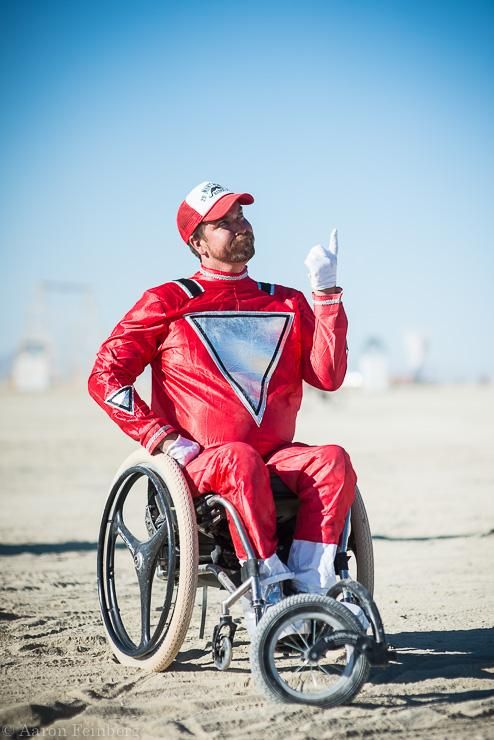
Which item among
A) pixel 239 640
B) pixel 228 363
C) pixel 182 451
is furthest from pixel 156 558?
pixel 228 363

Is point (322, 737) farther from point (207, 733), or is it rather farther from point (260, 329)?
point (260, 329)

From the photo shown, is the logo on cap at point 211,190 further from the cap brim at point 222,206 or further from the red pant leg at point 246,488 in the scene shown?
the red pant leg at point 246,488

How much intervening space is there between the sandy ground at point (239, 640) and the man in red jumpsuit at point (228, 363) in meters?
0.68

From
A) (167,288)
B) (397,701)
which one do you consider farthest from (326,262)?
(397,701)

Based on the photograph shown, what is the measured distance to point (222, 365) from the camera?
421 centimetres

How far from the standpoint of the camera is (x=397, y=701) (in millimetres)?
3406

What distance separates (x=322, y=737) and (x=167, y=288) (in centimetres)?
219

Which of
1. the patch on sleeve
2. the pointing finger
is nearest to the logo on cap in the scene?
the pointing finger

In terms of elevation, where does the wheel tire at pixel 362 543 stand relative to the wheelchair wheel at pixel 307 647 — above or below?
above

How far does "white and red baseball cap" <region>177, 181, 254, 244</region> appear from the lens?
435 cm

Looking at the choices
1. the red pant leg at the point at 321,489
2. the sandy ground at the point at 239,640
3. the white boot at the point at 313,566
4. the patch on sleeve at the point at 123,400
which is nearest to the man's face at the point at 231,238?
the patch on sleeve at the point at 123,400

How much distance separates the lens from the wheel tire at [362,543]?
161 inches

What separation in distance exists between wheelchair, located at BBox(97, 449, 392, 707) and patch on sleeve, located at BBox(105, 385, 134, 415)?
0.74 feet

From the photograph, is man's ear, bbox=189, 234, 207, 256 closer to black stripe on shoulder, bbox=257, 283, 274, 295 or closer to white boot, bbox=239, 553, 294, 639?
black stripe on shoulder, bbox=257, 283, 274, 295
